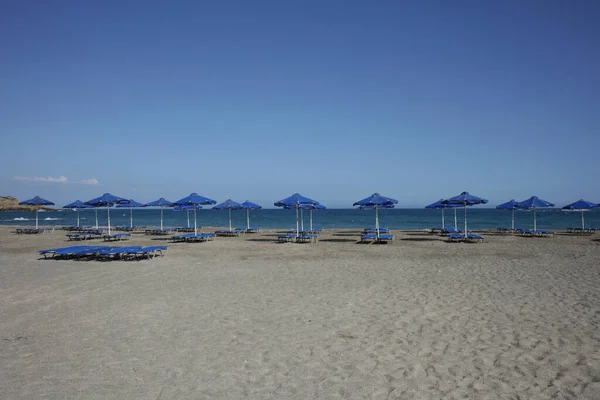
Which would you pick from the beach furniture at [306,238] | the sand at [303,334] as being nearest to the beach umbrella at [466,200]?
the beach furniture at [306,238]

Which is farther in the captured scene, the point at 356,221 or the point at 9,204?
the point at 9,204

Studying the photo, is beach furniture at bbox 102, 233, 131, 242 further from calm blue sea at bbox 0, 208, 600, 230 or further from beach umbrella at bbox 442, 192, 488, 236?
calm blue sea at bbox 0, 208, 600, 230

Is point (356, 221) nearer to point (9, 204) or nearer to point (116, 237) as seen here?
point (116, 237)

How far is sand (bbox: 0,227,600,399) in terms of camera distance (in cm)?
407

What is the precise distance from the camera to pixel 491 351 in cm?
492

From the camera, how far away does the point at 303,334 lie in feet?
18.4

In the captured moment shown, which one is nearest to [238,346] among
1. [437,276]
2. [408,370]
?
[408,370]

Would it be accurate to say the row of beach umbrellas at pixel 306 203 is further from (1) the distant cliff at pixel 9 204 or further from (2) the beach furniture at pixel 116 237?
(1) the distant cliff at pixel 9 204

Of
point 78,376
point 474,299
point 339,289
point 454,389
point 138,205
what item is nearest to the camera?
point 454,389

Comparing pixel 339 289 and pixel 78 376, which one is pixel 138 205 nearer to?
pixel 339 289

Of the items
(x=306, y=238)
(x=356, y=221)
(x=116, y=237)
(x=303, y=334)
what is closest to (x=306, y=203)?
(x=306, y=238)

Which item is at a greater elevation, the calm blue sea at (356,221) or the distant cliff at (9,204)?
the distant cliff at (9,204)

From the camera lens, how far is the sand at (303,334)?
407 cm

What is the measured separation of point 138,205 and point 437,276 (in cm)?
2008
